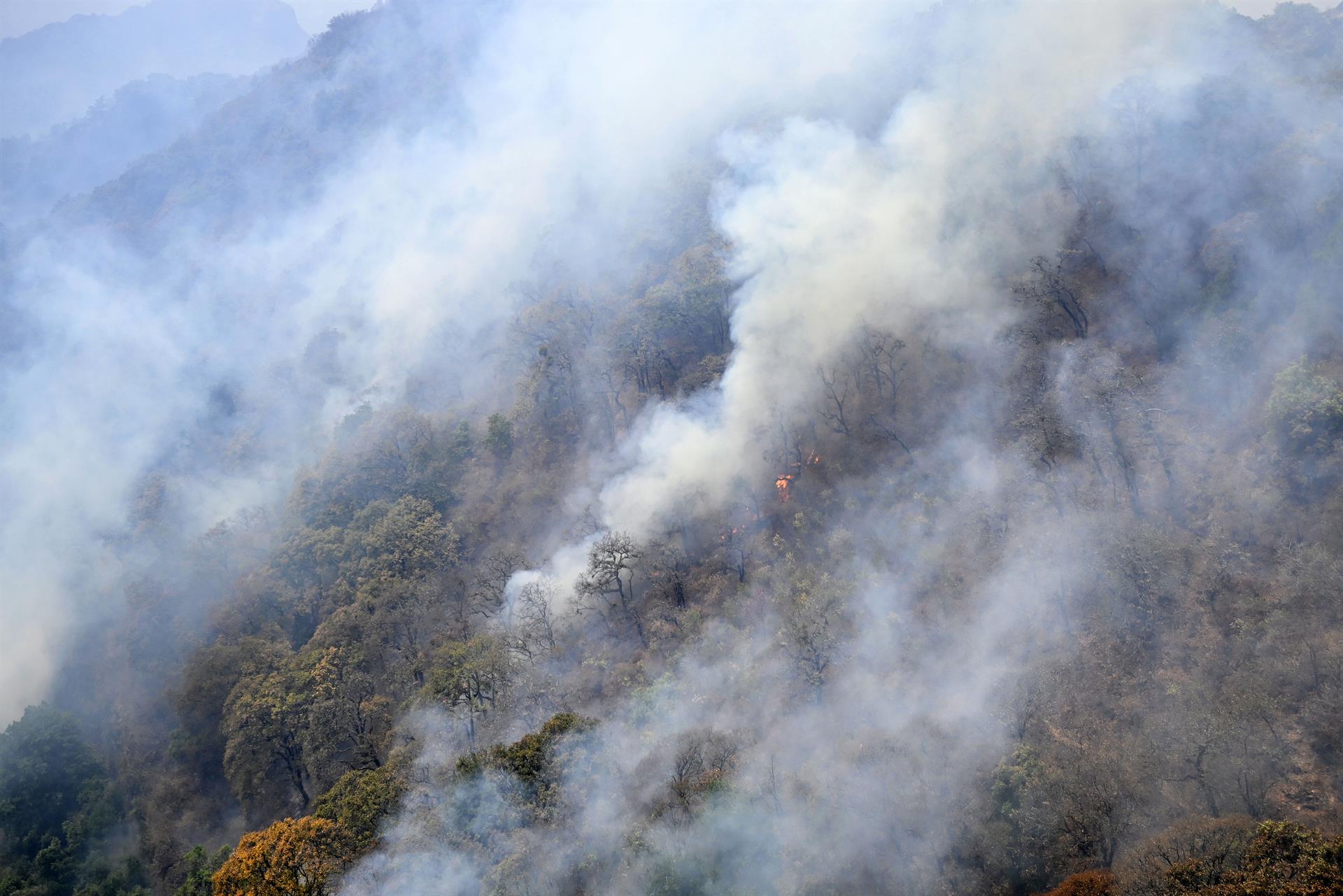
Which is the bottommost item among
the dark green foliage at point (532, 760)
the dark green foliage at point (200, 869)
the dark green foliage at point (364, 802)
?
the dark green foliage at point (532, 760)

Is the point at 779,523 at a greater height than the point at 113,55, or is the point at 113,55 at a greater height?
the point at 113,55

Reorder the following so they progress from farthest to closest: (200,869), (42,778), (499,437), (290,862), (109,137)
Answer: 1. (109,137)
2. (499,437)
3. (42,778)
4. (200,869)
5. (290,862)

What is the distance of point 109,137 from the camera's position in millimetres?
148000

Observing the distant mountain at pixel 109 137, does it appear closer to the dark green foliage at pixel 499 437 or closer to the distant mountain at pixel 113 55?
the distant mountain at pixel 113 55

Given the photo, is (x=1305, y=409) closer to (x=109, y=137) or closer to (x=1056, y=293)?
(x=1056, y=293)

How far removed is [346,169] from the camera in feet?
384

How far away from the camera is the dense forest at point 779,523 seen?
101 feet

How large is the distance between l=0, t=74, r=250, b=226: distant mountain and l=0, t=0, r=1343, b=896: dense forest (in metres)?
76.5

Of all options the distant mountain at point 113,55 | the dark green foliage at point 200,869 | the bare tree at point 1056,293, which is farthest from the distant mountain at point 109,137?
the bare tree at point 1056,293

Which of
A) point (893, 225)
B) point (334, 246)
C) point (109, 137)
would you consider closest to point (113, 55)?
point (109, 137)

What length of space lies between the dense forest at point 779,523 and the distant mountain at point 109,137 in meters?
76.5

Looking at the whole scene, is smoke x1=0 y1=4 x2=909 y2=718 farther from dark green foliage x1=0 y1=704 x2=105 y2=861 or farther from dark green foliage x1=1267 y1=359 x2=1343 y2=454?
dark green foliage x1=1267 y1=359 x2=1343 y2=454

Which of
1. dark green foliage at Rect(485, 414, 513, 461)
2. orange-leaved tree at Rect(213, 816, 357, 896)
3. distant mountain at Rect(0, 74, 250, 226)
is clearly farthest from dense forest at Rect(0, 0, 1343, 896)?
distant mountain at Rect(0, 74, 250, 226)

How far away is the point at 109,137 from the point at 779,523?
566 ft
